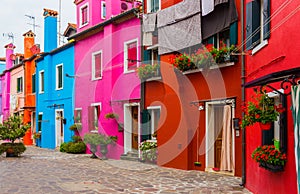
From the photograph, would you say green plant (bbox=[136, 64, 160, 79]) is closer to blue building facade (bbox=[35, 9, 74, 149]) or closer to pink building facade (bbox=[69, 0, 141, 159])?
pink building facade (bbox=[69, 0, 141, 159])

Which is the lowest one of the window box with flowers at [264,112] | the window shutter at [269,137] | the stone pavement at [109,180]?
the stone pavement at [109,180]

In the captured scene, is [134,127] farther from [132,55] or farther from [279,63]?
[279,63]

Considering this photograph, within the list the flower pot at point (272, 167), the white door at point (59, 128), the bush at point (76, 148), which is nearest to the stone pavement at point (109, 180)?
the flower pot at point (272, 167)

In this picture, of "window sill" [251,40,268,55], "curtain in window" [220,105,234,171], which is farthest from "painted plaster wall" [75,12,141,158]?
"window sill" [251,40,268,55]

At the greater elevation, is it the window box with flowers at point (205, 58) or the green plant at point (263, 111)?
the window box with flowers at point (205, 58)

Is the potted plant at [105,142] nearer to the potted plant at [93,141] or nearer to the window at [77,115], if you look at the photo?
the potted plant at [93,141]

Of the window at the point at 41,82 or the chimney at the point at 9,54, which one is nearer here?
the window at the point at 41,82

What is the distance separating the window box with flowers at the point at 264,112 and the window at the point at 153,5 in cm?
836

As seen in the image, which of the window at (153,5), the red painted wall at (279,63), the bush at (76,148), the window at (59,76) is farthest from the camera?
the window at (59,76)

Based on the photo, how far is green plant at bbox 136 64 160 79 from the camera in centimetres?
1339

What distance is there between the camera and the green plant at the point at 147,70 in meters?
13.4

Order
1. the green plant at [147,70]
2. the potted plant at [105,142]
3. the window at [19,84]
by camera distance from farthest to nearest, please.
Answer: the window at [19,84]
the potted plant at [105,142]
the green plant at [147,70]

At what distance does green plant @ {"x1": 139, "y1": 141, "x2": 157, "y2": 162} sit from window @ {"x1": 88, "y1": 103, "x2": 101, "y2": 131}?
4289 mm

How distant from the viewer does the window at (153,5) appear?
1416cm
